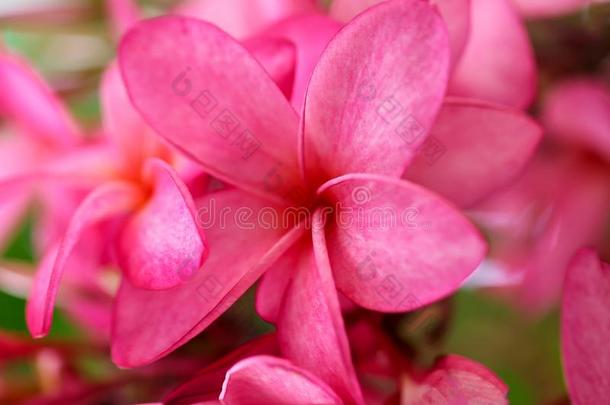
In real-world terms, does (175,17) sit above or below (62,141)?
above

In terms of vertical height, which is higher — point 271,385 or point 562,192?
point 271,385

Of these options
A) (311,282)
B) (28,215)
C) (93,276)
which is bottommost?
(28,215)

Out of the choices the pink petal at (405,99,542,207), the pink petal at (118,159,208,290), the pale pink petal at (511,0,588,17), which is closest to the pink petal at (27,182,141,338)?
the pink petal at (118,159,208,290)

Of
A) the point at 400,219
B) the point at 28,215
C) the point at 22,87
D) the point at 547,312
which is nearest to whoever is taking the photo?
the point at 400,219

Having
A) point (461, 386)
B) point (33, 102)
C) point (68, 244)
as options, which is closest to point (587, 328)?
point (461, 386)

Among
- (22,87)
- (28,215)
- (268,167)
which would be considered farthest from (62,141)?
(28,215)

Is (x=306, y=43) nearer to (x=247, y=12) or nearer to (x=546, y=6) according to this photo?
(x=247, y=12)

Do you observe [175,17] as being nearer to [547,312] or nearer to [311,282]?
[311,282]
